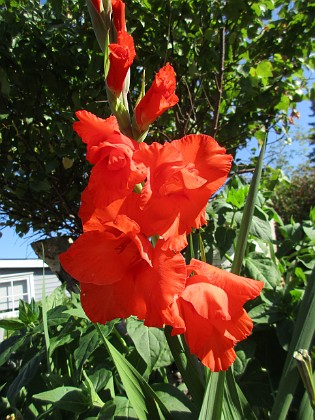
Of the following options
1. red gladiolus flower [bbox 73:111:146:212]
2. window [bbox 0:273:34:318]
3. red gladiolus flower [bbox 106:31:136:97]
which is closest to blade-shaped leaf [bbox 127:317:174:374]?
red gladiolus flower [bbox 73:111:146:212]

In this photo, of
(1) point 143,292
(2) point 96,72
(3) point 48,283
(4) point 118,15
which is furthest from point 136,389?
(3) point 48,283

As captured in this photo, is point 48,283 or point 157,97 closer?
point 157,97

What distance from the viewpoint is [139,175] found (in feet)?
2.09

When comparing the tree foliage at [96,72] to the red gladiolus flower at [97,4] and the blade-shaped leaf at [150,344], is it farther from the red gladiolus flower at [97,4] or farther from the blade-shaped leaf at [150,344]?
the blade-shaped leaf at [150,344]

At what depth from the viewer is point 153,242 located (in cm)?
73

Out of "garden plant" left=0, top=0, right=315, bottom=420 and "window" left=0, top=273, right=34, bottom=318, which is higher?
"garden plant" left=0, top=0, right=315, bottom=420

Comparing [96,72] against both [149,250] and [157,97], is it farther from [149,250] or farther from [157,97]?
[149,250]

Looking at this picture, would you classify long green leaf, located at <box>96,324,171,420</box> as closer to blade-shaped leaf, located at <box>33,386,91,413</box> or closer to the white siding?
blade-shaped leaf, located at <box>33,386,91,413</box>

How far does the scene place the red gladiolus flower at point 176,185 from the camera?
65cm

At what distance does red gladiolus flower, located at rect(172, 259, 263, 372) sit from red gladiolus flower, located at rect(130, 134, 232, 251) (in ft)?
0.34

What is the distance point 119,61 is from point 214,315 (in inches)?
21.4

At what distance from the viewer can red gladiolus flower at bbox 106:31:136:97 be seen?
77 cm

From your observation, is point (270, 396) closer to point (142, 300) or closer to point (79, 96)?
point (142, 300)

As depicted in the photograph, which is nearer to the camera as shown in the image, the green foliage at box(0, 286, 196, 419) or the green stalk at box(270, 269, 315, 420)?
the green stalk at box(270, 269, 315, 420)
